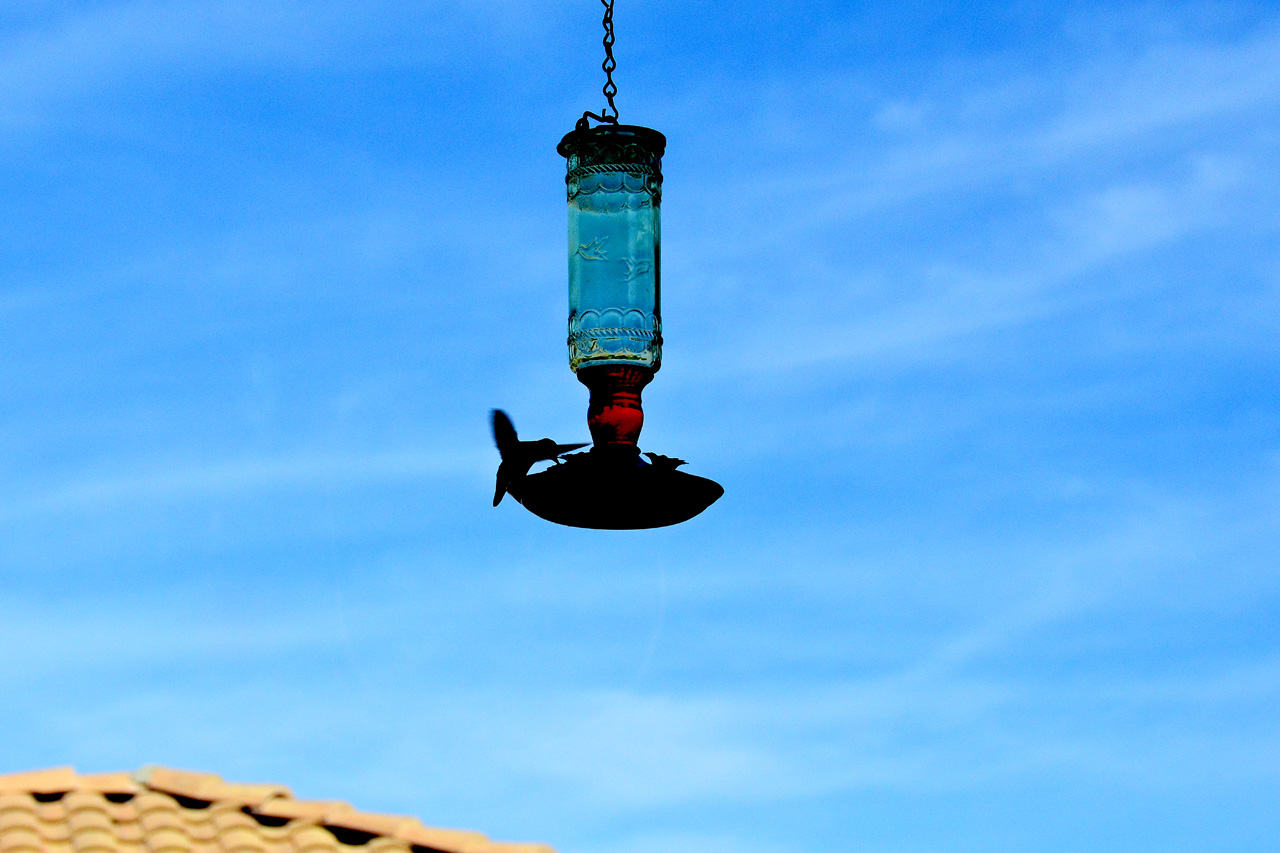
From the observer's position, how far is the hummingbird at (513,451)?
1130 centimetres

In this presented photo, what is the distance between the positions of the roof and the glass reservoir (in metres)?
2.33

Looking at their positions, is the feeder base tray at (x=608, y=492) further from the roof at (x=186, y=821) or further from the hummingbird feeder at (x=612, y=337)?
the roof at (x=186, y=821)

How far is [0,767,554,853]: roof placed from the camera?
10.8 meters

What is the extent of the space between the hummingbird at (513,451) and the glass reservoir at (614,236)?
0.47m

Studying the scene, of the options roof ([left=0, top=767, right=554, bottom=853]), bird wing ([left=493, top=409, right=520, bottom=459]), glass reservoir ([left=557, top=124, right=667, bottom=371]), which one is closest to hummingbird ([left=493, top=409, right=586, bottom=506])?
bird wing ([left=493, top=409, right=520, bottom=459])

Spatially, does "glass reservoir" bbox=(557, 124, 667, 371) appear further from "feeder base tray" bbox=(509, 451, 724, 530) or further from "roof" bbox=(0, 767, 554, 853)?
"roof" bbox=(0, 767, 554, 853)

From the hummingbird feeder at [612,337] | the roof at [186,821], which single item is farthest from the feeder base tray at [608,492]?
the roof at [186,821]

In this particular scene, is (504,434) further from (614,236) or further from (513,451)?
(614,236)

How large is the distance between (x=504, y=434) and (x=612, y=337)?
0.69 m

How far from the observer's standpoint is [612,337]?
11.6 metres

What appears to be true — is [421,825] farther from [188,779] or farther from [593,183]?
[593,183]

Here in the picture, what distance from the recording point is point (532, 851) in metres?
10.8

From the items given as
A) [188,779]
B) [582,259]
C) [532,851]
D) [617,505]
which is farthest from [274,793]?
[582,259]

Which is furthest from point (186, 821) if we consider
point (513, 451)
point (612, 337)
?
point (612, 337)
